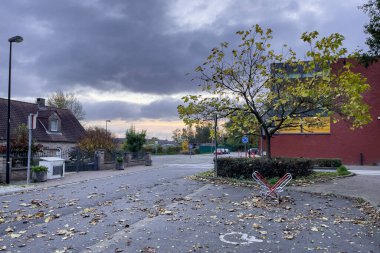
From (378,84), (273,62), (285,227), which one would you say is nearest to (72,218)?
(285,227)

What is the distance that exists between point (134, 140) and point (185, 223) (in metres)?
26.5

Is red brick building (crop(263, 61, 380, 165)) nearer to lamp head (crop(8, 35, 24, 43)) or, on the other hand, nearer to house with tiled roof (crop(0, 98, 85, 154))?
house with tiled roof (crop(0, 98, 85, 154))

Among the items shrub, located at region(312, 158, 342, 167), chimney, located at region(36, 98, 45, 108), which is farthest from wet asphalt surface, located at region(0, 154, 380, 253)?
chimney, located at region(36, 98, 45, 108)

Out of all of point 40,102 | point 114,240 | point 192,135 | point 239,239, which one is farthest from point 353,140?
point 192,135

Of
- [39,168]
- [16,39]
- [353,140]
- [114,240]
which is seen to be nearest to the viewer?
[114,240]

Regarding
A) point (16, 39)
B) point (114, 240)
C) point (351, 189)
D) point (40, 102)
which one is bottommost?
point (114, 240)

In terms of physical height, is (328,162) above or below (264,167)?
below

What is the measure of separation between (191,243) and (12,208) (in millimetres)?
6286

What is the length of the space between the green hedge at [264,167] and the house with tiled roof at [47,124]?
20152 millimetres

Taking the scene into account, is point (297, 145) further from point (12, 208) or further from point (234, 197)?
point (12, 208)

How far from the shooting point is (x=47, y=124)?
35750mm

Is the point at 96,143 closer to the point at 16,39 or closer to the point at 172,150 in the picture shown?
the point at 16,39

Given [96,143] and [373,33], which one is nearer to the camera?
[373,33]

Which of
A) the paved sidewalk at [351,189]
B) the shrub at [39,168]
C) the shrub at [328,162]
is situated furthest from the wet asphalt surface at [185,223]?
the shrub at [328,162]
